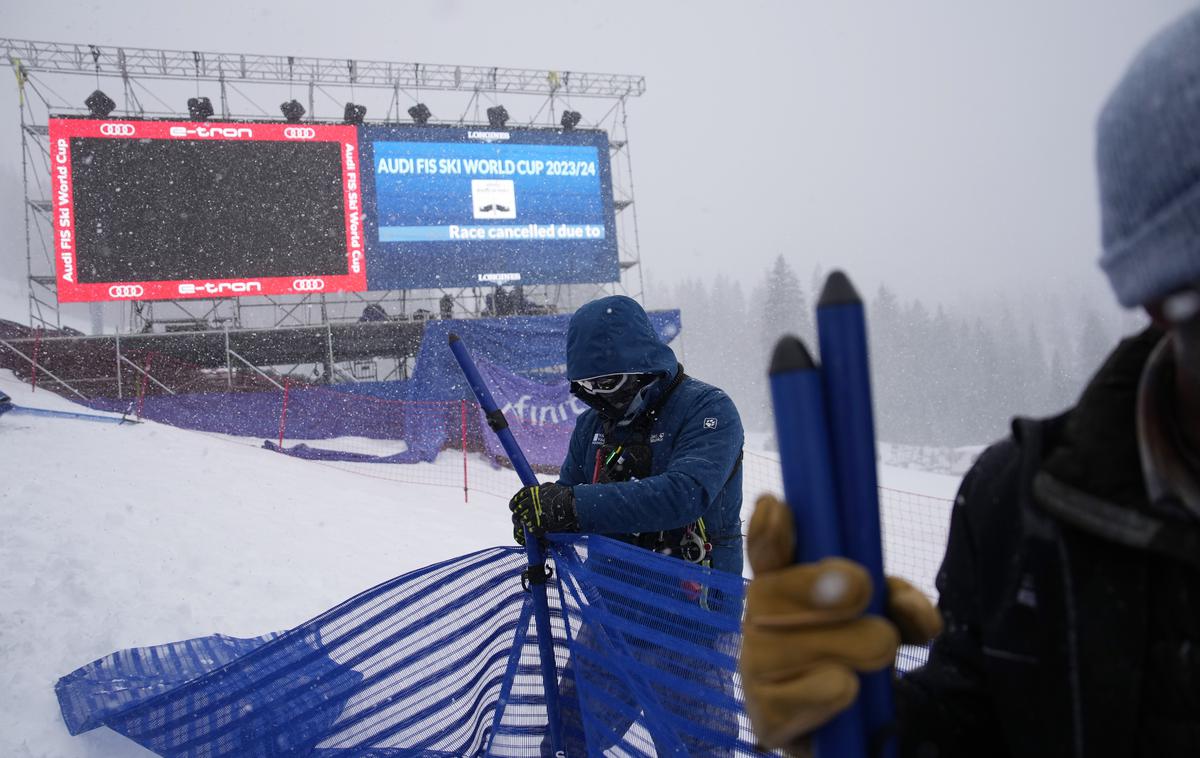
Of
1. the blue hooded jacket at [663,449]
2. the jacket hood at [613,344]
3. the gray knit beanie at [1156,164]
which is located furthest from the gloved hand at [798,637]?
the jacket hood at [613,344]

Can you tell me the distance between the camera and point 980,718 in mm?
1096

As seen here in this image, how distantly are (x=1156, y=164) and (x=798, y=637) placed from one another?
696mm

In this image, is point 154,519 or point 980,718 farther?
point 154,519

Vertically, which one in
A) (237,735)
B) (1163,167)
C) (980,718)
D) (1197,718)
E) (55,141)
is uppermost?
(55,141)

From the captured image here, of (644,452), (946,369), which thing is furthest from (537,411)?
(946,369)

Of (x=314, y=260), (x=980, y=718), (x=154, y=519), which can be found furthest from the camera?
(x=314, y=260)

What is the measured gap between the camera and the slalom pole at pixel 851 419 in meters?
0.80

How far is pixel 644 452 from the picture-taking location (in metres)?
2.74

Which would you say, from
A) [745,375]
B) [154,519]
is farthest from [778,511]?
[745,375]

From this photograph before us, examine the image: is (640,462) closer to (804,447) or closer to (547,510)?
(547,510)

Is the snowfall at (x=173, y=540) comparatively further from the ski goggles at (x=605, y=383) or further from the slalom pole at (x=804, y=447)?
the slalom pole at (x=804, y=447)

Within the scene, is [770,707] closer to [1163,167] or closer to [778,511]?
[778,511]

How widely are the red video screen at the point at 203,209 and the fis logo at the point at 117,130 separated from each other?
0.08 ft

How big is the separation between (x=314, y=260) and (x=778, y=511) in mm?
18943
